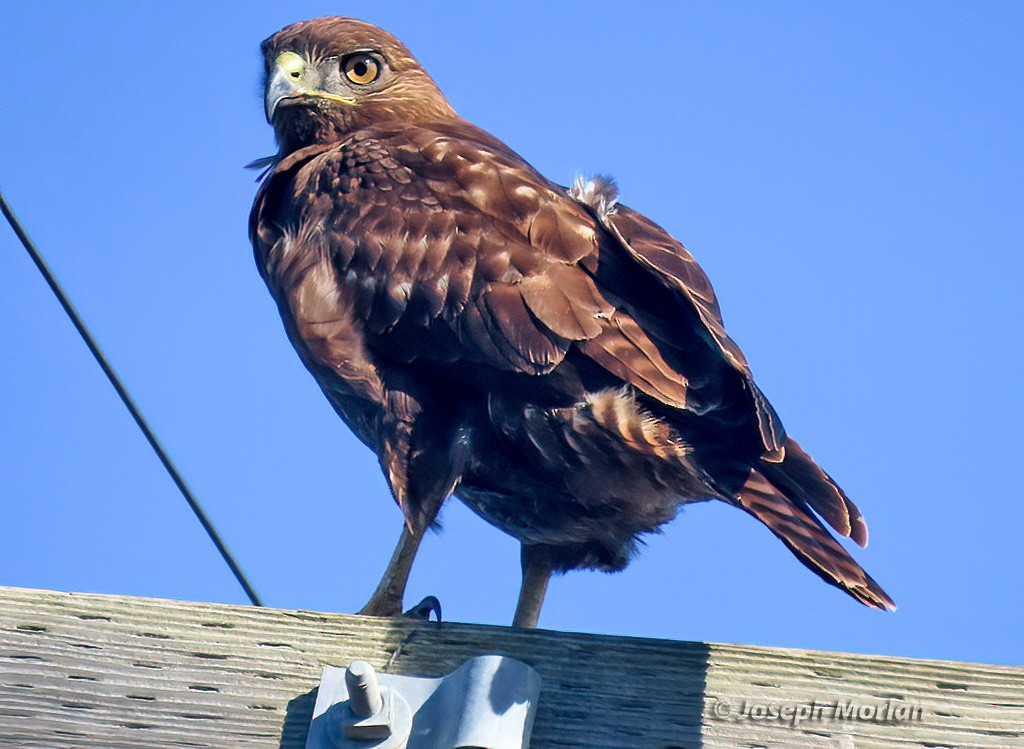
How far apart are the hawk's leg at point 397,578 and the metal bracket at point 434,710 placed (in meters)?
1.56

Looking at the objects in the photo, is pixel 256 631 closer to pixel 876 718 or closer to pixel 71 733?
pixel 71 733

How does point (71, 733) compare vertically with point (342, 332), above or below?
below

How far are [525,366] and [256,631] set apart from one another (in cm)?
124

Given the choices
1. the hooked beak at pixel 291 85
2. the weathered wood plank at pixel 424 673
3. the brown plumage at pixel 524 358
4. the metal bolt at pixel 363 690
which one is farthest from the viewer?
the hooked beak at pixel 291 85

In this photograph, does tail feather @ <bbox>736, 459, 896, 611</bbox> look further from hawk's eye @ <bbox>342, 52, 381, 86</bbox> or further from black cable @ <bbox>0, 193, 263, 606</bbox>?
hawk's eye @ <bbox>342, 52, 381, 86</bbox>

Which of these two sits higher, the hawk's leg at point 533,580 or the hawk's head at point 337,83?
the hawk's head at point 337,83

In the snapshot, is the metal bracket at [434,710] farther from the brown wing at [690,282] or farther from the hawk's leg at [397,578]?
the hawk's leg at [397,578]

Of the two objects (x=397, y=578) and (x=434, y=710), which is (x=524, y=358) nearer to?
(x=397, y=578)

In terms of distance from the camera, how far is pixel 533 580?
11.7ft

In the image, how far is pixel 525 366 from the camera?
3066 mm

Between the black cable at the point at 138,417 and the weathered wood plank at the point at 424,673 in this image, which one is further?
the black cable at the point at 138,417

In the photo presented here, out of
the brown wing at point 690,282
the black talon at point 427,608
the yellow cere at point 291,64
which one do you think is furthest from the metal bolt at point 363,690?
the yellow cere at point 291,64

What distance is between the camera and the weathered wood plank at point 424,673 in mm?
1799

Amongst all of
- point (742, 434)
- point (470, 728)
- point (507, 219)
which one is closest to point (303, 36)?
point (507, 219)
